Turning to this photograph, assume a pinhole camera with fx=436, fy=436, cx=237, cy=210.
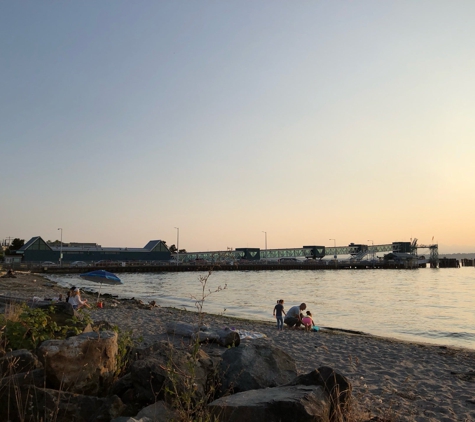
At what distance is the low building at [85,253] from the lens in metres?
85.9

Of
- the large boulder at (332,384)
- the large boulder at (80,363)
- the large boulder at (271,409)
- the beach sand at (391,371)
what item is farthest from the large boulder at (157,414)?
the beach sand at (391,371)

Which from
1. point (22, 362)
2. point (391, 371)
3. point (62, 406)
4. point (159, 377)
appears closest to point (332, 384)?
→ point (159, 377)

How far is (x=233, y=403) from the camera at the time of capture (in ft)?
13.2

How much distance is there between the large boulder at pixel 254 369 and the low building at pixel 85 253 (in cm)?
8598

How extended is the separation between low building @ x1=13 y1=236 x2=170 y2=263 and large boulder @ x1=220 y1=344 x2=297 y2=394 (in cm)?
Result: 8598

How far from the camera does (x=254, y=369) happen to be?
5.40 m

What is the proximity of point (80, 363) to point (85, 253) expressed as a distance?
9404 cm

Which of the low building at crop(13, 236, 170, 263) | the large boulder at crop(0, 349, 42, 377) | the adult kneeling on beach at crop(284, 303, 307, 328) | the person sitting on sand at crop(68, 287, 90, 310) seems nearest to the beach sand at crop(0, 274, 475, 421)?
the adult kneeling on beach at crop(284, 303, 307, 328)

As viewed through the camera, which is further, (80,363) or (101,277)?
(101,277)

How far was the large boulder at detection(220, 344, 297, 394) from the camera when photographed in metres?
5.18

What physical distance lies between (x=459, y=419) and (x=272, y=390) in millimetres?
3585

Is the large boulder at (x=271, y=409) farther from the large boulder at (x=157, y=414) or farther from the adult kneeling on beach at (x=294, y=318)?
the adult kneeling on beach at (x=294, y=318)

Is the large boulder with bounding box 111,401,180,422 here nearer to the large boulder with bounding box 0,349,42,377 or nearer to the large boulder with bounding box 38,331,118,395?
the large boulder with bounding box 38,331,118,395

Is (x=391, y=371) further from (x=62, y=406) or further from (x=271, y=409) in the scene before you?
(x=62, y=406)
